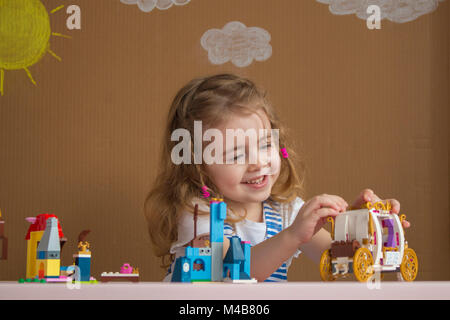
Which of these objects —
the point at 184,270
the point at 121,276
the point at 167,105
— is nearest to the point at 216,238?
the point at 184,270

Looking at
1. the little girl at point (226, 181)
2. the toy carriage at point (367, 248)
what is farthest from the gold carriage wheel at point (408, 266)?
the little girl at point (226, 181)

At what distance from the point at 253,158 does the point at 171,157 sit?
21cm

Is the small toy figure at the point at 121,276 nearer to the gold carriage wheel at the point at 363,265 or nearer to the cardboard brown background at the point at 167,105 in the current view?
the gold carriage wheel at the point at 363,265

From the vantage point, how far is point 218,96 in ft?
3.74

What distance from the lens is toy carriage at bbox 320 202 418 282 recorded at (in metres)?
0.78

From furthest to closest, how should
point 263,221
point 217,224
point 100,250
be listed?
point 100,250, point 263,221, point 217,224

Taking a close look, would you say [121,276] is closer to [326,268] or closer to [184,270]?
[184,270]

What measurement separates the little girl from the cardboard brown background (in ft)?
0.39

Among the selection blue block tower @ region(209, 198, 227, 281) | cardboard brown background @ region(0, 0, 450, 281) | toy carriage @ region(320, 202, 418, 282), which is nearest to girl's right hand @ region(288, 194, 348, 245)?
toy carriage @ region(320, 202, 418, 282)

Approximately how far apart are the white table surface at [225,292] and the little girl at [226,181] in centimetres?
39

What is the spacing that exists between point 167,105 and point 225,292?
782 mm

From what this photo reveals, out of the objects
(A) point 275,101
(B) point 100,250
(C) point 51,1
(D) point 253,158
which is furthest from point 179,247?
(C) point 51,1

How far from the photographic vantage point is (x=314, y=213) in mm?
862
